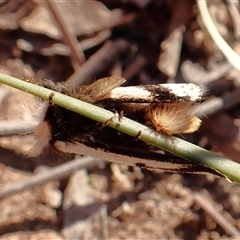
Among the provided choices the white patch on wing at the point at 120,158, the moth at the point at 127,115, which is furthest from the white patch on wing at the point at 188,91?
the white patch on wing at the point at 120,158

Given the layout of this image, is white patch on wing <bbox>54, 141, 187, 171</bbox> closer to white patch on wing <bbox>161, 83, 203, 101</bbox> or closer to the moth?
the moth

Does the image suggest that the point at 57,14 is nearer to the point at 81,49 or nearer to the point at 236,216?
the point at 81,49

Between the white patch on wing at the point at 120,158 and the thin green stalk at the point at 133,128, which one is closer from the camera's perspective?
the thin green stalk at the point at 133,128

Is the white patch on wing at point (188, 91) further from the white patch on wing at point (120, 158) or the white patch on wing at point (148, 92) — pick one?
the white patch on wing at point (120, 158)

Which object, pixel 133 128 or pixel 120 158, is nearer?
pixel 133 128

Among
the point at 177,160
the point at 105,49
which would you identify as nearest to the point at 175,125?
the point at 177,160

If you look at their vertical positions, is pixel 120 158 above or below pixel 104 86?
below
